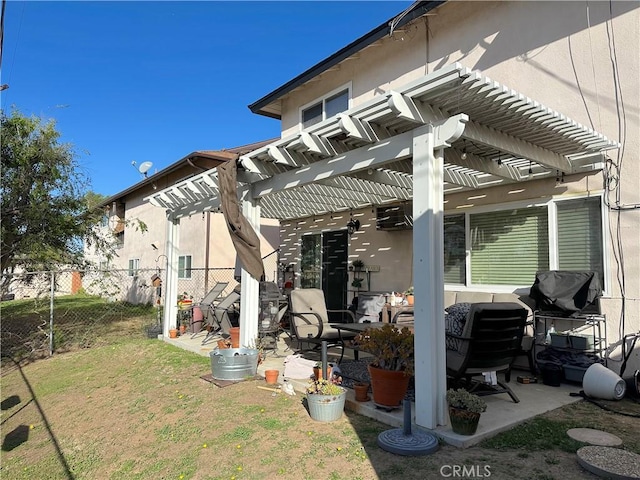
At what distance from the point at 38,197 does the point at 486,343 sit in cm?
824

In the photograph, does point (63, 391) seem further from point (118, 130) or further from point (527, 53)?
point (118, 130)

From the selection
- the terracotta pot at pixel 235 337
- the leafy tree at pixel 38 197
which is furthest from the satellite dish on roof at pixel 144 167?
the terracotta pot at pixel 235 337

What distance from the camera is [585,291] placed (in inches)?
185

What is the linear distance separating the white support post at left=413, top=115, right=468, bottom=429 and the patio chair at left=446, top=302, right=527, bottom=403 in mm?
437

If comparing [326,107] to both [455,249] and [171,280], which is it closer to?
[455,249]

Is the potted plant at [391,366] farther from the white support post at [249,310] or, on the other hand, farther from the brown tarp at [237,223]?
the white support post at [249,310]

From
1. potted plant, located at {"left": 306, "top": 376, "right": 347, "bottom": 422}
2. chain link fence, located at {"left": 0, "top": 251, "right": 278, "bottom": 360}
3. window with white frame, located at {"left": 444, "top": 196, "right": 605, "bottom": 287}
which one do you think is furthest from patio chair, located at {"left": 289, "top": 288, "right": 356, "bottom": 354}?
window with white frame, located at {"left": 444, "top": 196, "right": 605, "bottom": 287}

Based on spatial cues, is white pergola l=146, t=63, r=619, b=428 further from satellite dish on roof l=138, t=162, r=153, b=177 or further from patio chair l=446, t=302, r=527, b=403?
satellite dish on roof l=138, t=162, r=153, b=177

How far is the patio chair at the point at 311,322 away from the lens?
5656 millimetres

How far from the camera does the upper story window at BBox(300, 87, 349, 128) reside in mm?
A: 8594

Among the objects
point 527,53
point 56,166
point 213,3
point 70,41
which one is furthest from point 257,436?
point 70,41

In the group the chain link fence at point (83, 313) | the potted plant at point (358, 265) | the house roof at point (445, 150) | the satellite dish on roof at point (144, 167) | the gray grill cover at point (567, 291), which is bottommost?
the chain link fence at point (83, 313)

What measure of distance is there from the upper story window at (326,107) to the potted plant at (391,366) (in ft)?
19.3

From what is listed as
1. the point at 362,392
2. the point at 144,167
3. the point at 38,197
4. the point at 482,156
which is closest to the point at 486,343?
the point at 362,392
